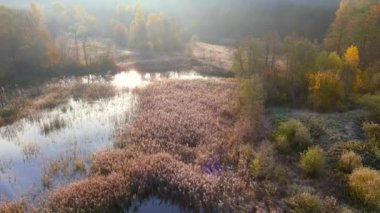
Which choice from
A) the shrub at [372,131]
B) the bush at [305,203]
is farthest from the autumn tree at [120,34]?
the bush at [305,203]

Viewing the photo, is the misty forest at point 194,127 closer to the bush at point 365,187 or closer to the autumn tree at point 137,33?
the bush at point 365,187

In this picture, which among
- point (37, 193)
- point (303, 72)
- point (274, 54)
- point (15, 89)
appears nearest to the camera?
point (37, 193)

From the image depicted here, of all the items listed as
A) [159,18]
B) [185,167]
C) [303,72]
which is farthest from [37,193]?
[159,18]

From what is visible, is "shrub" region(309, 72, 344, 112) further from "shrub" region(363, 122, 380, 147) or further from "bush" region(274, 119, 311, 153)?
"bush" region(274, 119, 311, 153)

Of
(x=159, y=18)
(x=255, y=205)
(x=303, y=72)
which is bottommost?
(x=255, y=205)

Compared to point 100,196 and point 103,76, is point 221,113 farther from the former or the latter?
point 103,76
